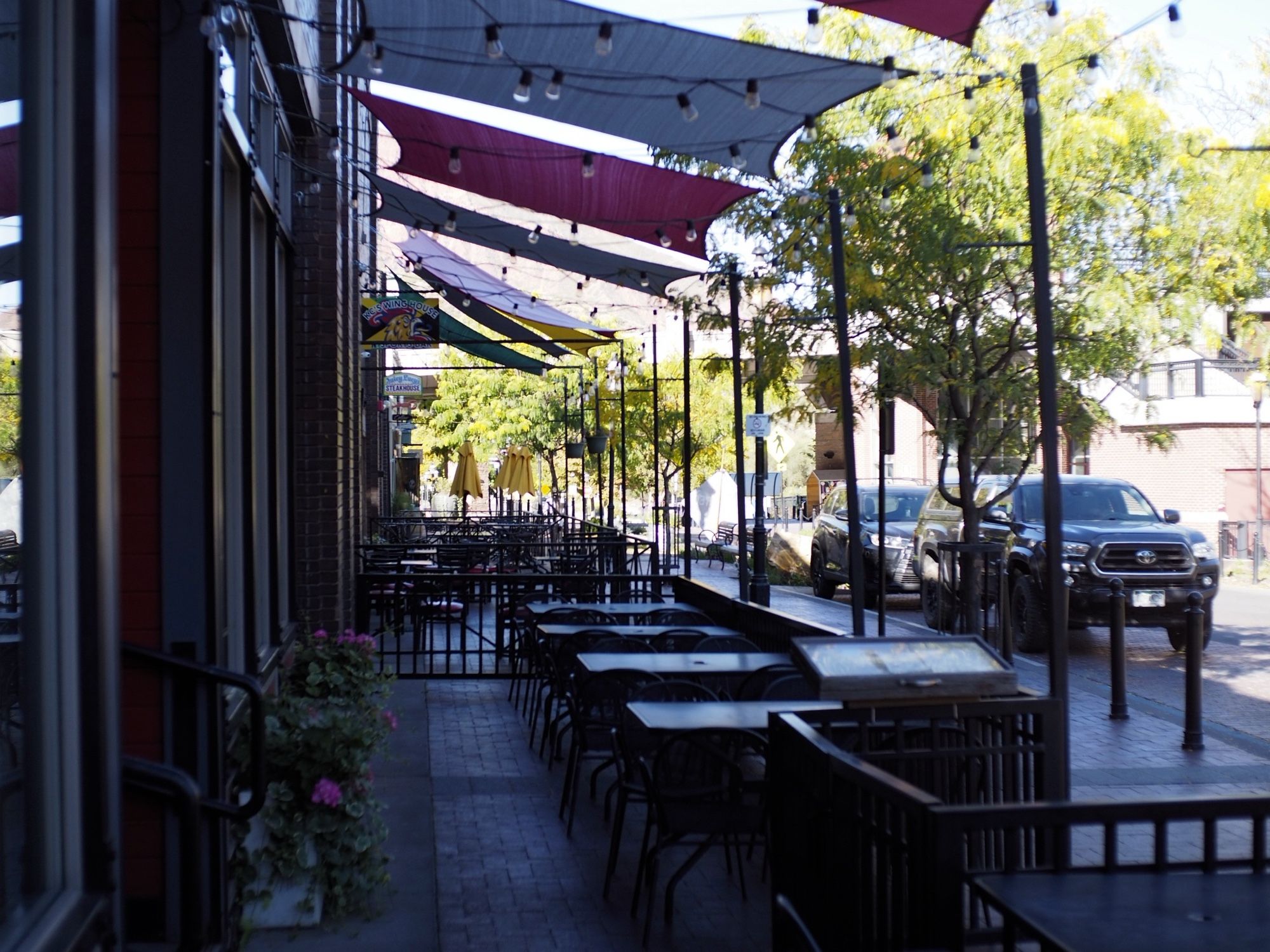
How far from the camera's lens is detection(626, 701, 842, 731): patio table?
6121 mm

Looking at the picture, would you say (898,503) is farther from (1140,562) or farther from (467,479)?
(467,479)

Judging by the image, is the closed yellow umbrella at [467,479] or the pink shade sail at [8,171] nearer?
the pink shade sail at [8,171]

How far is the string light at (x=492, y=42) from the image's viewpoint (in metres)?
6.76

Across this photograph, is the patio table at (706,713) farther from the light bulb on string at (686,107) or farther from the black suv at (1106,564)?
the black suv at (1106,564)

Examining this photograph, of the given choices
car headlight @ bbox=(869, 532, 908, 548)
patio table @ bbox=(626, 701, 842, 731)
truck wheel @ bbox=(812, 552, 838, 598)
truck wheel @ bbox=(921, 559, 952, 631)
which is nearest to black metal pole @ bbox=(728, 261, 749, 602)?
truck wheel @ bbox=(921, 559, 952, 631)

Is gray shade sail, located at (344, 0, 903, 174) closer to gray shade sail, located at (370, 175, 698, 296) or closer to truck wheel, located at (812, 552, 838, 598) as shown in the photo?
gray shade sail, located at (370, 175, 698, 296)

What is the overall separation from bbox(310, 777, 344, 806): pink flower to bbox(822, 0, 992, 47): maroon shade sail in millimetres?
4287

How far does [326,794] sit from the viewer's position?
561 cm

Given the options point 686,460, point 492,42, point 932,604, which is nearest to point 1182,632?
point 932,604

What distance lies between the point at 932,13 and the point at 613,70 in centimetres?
180

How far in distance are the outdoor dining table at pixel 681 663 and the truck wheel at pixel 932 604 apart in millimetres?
9643

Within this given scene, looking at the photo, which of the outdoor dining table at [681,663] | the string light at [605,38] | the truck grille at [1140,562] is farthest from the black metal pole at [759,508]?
the string light at [605,38]

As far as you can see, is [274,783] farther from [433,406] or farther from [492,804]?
[433,406]

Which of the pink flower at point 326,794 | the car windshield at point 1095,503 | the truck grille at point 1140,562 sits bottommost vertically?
the pink flower at point 326,794
